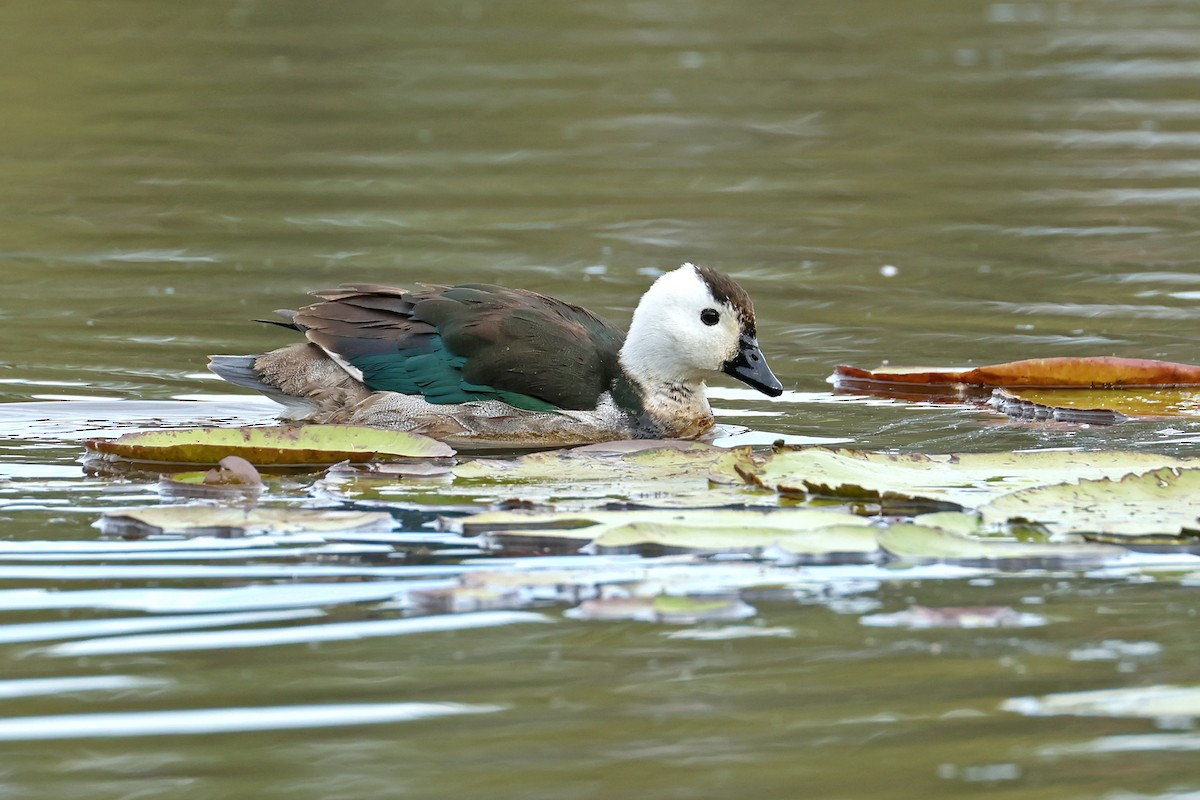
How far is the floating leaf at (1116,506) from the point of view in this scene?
6.28 m

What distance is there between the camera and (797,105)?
18219 millimetres

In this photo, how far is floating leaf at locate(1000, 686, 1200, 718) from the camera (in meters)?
4.91

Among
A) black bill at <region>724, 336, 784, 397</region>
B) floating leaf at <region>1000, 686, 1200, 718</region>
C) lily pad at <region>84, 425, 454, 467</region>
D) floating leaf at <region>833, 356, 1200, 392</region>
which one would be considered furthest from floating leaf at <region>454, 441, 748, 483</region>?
floating leaf at <region>1000, 686, 1200, 718</region>

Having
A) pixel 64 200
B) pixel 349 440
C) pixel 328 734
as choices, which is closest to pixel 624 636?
pixel 328 734

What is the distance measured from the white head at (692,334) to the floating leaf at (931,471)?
147 cm

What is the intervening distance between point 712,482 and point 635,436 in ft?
4.92

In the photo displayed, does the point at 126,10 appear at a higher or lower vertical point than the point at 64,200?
higher

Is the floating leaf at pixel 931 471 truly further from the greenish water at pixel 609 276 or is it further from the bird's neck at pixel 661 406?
the bird's neck at pixel 661 406

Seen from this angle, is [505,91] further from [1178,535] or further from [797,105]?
[1178,535]

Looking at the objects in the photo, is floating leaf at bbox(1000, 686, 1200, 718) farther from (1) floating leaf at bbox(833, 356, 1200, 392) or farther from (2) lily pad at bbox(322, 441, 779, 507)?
(1) floating leaf at bbox(833, 356, 1200, 392)

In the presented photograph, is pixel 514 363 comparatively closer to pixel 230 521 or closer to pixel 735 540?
pixel 230 521

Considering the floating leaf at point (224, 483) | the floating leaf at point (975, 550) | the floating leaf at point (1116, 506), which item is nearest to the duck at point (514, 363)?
the floating leaf at point (224, 483)

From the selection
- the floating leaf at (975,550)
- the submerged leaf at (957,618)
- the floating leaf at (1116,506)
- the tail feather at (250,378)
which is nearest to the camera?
the submerged leaf at (957,618)

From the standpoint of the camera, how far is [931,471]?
23.5 ft
